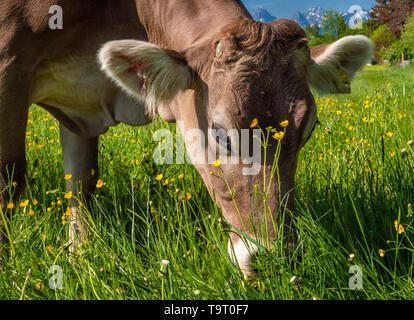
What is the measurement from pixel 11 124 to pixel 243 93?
1602 millimetres

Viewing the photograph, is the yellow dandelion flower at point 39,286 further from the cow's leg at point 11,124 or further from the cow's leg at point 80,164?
the cow's leg at point 80,164

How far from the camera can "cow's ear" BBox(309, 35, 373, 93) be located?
9.16 ft

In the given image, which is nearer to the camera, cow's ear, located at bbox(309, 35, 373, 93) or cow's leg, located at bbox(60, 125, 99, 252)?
cow's ear, located at bbox(309, 35, 373, 93)

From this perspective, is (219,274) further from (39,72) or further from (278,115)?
(39,72)

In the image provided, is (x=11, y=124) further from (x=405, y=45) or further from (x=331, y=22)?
(x=331, y=22)

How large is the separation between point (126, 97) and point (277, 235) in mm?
1896

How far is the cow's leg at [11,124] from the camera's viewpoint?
294cm

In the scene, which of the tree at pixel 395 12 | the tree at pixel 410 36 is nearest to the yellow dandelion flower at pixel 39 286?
the tree at pixel 410 36

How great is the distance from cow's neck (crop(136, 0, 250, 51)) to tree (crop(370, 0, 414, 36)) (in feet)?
183

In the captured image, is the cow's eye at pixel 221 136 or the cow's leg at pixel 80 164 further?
the cow's leg at pixel 80 164

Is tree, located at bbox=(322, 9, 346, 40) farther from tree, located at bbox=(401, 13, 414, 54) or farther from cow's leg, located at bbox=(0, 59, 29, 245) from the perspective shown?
cow's leg, located at bbox=(0, 59, 29, 245)

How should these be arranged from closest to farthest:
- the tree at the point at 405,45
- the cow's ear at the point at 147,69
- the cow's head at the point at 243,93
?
the cow's head at the point at 243,93 < the cow's ear at the point at 147,69 < the tree at the point at 405,45

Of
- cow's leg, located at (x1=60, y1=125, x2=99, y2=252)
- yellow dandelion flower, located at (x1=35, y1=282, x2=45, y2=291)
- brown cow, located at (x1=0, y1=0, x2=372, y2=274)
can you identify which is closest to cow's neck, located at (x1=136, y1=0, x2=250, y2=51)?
brown cow, located at (x1=0, y1=0, x2=372, y2=274)

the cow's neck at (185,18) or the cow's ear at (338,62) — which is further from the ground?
the cow's neck at (185,18)
